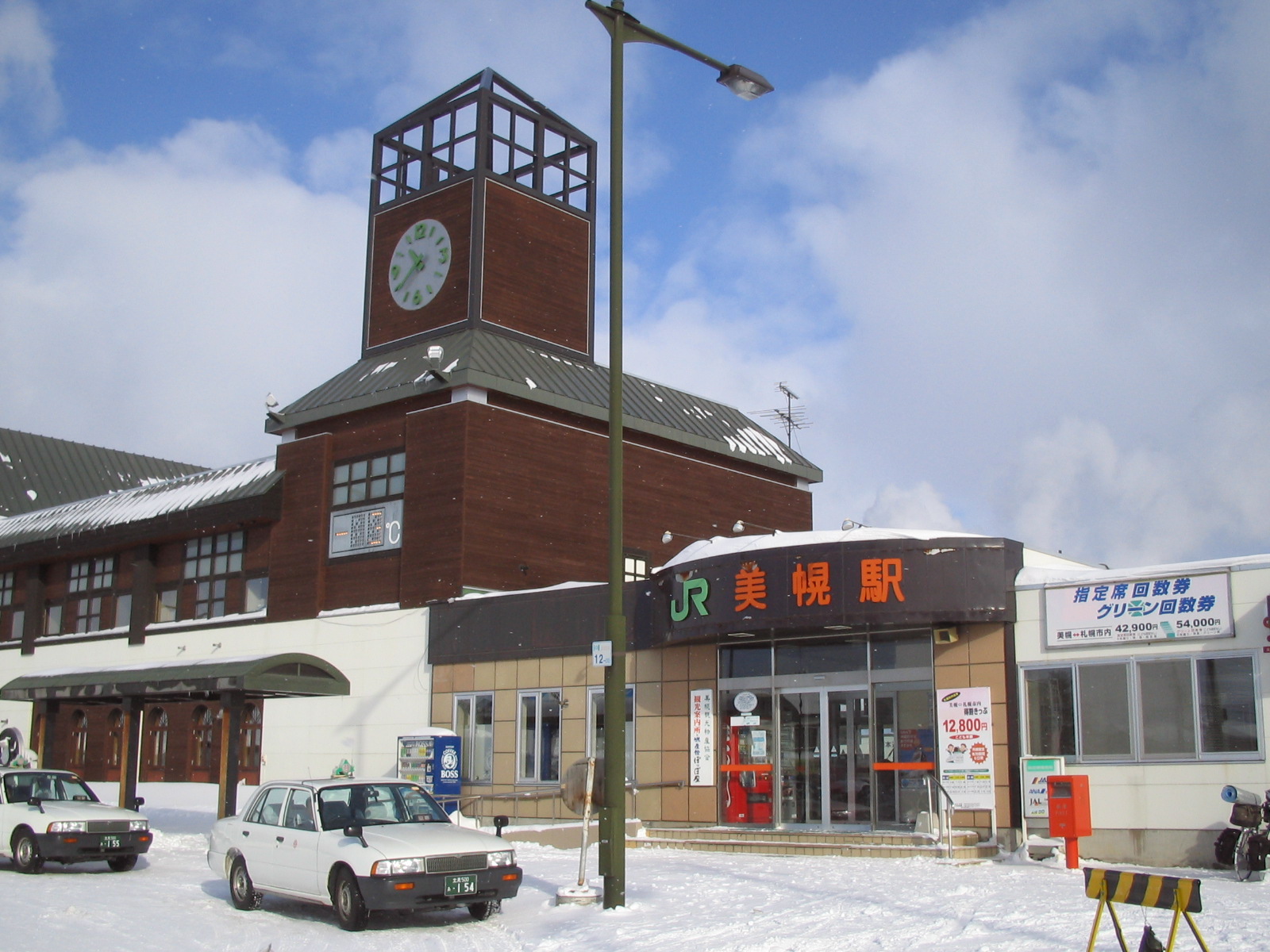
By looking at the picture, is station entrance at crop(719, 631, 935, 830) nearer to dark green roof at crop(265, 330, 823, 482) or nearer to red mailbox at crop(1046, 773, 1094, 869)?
red mailbox at crop(1046, 773, 1094, 869)

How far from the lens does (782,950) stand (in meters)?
11.5

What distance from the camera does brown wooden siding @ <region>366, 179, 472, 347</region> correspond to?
3394 cm

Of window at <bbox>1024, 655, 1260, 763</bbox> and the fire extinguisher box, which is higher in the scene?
window at <bbox>1024, 655, 1260, 763</bbox>

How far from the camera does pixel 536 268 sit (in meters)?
35.2

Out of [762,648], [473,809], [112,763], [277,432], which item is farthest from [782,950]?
[112,763]

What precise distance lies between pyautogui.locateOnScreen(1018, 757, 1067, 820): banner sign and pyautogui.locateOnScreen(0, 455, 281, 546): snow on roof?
69.3ft

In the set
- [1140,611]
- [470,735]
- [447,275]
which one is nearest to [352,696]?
[470,735]

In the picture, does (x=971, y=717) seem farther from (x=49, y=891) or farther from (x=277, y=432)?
(x=277, y=432)

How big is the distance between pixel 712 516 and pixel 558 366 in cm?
634

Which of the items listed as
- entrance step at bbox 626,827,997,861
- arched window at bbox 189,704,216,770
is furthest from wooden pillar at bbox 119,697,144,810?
entrance step at bbox 626,827,997,861

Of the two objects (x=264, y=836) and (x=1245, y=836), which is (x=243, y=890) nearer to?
(x=264, y=836)

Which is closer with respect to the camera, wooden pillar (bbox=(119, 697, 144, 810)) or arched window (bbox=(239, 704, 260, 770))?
wooden pillar (bbox=(119, 697, 144, 810))

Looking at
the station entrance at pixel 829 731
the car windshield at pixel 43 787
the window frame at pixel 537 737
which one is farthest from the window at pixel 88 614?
the station entrance at pixel 829 731

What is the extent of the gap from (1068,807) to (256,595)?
23100 mm
